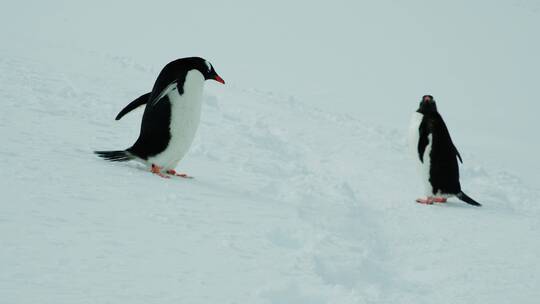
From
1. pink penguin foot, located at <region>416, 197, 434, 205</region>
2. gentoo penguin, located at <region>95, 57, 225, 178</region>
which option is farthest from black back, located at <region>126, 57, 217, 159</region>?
pink penguin foot, located at <region>416, 197, 434, 205</region>

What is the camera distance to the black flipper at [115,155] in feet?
15.7

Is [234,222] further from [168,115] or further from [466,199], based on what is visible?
[466,199]

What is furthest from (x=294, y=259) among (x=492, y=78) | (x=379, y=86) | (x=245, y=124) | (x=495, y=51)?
(x=495, y=51)

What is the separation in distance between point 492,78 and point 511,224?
18.8 m

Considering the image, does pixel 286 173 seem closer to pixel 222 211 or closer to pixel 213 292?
pixel 222 211

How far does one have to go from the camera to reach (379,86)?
20.2m

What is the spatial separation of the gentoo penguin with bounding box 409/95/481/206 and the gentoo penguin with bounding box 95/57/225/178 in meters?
2.20

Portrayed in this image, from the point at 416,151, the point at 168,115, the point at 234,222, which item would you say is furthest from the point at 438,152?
the point at 234,222

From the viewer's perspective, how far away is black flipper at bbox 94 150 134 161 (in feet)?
15.7

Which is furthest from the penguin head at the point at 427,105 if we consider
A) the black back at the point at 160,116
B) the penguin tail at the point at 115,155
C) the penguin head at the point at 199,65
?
the penguin tail at the point at 115,155

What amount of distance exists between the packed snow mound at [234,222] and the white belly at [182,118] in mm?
211

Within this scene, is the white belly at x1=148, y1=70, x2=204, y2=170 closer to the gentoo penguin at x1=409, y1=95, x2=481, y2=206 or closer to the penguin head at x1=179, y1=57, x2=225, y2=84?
the penguin head at x1=179, y1=57, x2=225, y2=84

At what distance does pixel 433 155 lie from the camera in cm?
606

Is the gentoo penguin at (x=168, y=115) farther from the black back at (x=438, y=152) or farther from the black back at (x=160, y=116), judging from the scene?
the black back at (x=438, y=152)
